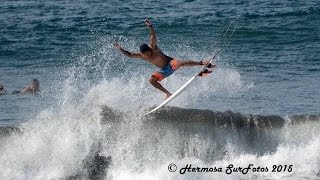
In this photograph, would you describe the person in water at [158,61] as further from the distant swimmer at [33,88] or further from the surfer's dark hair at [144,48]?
the distant swimmer at [33,88]

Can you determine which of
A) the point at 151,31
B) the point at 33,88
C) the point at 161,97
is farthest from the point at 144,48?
the point at 33,88

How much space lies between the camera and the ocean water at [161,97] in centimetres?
1341

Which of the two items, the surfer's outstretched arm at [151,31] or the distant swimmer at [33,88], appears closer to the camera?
the surfer's outstretched arm at [151,31]

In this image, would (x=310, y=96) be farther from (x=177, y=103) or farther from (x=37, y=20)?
(x=37, y=20)

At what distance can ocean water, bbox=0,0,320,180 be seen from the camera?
13414mm

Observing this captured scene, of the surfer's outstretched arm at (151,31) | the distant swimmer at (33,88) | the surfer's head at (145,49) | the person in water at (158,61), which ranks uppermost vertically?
the surfer's outstretched arm at (151,31)

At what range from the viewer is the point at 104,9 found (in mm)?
34000

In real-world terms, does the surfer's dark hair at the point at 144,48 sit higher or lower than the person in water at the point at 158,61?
higher

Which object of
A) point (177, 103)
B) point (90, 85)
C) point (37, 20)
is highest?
point (177, 103)

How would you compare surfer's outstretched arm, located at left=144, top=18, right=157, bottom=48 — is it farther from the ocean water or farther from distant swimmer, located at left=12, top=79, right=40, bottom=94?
distant swimmer, located at left=12, top=79, right=40, bottom=94

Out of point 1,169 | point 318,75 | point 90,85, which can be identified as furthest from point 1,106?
point 318,75

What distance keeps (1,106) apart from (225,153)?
7.28 metres

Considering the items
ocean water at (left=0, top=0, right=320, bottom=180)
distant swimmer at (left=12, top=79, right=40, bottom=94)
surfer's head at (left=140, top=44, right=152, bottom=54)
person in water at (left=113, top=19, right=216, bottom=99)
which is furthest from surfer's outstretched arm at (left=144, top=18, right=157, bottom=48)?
distant swimmer at (left=12, top=79, right=40, bottom=94)

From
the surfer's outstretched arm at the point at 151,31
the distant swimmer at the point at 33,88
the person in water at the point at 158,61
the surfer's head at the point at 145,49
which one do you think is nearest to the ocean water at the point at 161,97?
the distant swimmer at the point at 33,88
